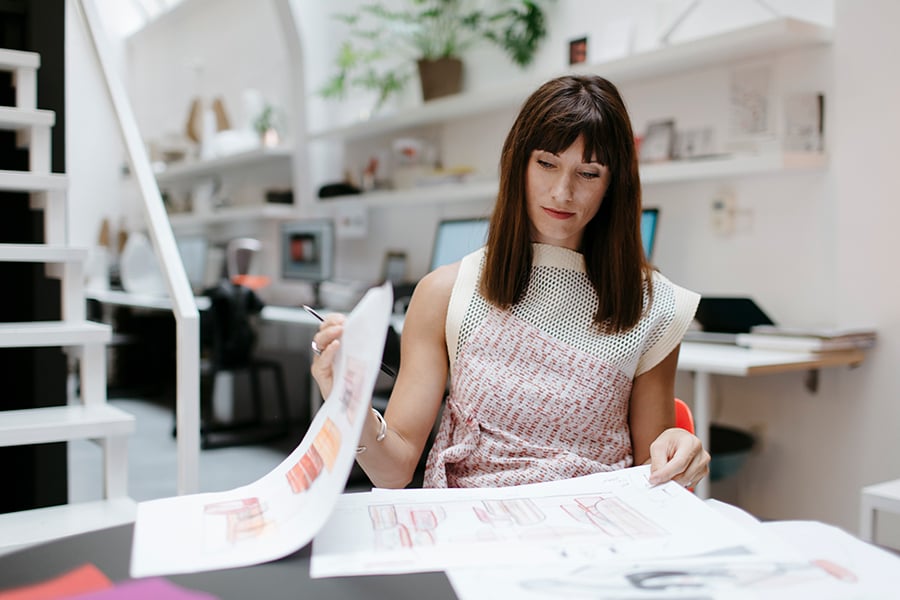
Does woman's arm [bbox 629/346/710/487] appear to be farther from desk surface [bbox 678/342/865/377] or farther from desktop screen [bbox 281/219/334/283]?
desktop screen [bbox 281/219/334/283]

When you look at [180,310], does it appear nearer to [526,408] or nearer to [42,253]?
[42,253]

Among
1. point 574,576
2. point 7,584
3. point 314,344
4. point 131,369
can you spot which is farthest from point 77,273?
point 131,369

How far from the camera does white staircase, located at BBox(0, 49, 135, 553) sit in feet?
5.49

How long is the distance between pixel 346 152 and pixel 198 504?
13.1 feet

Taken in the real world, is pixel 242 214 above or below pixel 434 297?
above

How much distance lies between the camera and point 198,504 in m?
0.73

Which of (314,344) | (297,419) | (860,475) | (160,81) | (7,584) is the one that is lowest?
(297,419)

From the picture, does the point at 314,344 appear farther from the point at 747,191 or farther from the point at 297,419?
the point at 297,419

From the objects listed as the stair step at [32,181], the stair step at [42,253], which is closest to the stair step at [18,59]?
the stair step at [32,181]

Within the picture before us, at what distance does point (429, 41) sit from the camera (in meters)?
3.76

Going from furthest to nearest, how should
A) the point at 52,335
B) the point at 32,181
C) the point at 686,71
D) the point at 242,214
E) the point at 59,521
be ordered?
the point at 242,214 < the point at 686,71 < the point at 32,181 < the point at 52,335 < the point at 59,521

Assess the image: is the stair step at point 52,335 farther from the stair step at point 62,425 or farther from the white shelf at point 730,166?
the white shelf at point 730,166

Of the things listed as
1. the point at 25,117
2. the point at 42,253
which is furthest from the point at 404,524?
the point at 25,117

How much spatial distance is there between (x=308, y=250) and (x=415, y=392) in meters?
3.45
